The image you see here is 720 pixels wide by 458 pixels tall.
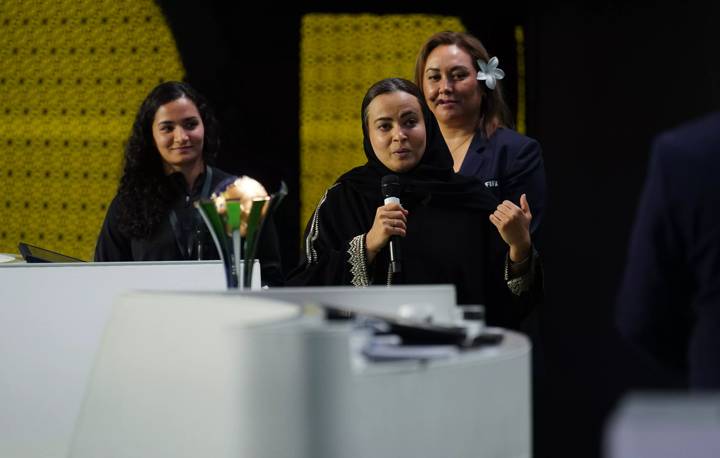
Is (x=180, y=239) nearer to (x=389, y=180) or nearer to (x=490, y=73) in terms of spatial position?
(x=389, y=180)

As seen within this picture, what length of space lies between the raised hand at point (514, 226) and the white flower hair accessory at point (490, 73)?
1.48ft

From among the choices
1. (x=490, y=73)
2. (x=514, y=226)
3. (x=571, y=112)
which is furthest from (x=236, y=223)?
(x=571, y=112)

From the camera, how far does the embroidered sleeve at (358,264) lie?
2447mm

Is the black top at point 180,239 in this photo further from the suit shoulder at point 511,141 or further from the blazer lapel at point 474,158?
the suit shoulder at point 511,141

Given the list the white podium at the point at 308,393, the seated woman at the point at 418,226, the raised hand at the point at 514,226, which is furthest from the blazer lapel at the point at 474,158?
the white podium at the point at 308,393

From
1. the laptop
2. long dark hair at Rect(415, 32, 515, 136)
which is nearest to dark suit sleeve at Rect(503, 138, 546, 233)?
long dark hair at Rect(415, 32, 515, 136)

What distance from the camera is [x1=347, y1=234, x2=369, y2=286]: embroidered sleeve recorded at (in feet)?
8.03

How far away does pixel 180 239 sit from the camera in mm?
2838

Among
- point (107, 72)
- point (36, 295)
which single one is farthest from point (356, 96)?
point (36, 295)

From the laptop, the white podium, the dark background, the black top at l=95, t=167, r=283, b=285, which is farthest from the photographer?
the dark background

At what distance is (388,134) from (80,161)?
77.9 inches

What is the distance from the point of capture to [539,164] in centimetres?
280

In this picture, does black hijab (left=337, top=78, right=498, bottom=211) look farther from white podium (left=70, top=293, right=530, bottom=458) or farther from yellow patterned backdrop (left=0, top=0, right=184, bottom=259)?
yellow patterned backdrop (left=0, top=0, right=184, bottom=259)

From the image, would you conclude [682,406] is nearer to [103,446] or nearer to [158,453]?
[158,453]
